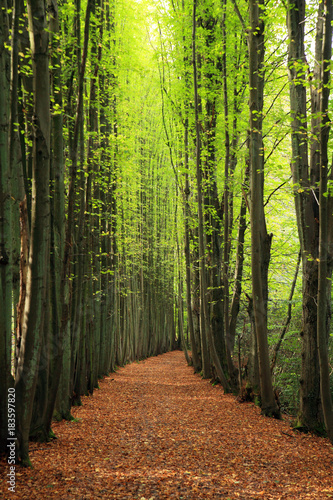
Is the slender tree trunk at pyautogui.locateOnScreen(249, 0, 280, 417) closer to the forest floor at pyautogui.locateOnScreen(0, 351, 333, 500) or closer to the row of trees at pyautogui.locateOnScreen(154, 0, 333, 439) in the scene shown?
the row of trees at pyautogui.locateOnScreen(154, 0, 333, 439)

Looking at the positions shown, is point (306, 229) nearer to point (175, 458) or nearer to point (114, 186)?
point (175, 458)

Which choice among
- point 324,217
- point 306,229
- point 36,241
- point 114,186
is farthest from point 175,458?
point 114,186

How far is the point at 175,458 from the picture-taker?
4637 mm

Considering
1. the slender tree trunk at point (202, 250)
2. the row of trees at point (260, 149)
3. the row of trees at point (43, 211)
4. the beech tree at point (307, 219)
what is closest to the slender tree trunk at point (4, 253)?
the row of trees at point (43, 211)

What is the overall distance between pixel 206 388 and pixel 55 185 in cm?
774

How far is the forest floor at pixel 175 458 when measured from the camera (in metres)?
3.60

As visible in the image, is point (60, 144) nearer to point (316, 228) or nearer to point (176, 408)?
point (316, 228)

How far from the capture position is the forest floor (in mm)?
3604

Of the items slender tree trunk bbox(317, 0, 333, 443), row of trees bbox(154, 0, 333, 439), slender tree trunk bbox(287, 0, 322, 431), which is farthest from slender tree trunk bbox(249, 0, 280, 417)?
slender tree trunk bbox(317, 0, 333, 443)

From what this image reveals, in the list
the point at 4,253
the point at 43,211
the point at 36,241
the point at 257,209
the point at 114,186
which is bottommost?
the point at 4,253

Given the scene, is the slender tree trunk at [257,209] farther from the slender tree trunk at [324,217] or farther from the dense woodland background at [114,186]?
the slender tree trunk at [324,217]

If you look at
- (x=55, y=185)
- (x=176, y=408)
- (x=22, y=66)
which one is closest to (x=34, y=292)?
(x=55, y=185)

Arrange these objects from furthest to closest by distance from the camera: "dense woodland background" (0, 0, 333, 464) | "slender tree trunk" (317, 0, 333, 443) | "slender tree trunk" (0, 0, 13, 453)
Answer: "slender tree trunk" (317, 0, 333, 443)
"dense woodland background" (0, 0, 333, 464)
"slender tree trunk" (0, 0, 13, 453)

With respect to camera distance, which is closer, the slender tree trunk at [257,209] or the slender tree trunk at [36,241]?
the slender tree trunk at [36,241]
